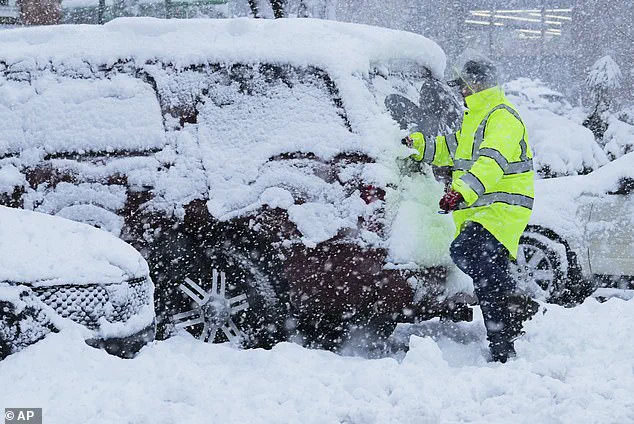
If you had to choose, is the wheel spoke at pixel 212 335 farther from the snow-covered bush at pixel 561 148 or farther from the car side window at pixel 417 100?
the snow-covered bush at pixel 561 148

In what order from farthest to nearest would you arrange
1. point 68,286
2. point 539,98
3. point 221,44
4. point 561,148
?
point 539,98, point 561,148, point 221,44, point 68,286

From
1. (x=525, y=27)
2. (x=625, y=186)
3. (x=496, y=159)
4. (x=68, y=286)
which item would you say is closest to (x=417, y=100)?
(x=496, y=159)

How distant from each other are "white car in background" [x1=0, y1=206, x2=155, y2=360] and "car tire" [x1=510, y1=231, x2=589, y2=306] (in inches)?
148

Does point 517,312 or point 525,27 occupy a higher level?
point 517,312

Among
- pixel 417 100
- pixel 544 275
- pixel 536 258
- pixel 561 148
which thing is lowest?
pixel 561 148

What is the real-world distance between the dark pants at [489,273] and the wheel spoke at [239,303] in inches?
51.3

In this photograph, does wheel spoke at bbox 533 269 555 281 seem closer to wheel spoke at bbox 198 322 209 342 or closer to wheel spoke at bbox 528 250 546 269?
wheel spoke at bbox 528 250 546 269

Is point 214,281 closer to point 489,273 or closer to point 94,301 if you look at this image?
point 94,301

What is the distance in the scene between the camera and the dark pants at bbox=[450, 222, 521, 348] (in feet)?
16.8

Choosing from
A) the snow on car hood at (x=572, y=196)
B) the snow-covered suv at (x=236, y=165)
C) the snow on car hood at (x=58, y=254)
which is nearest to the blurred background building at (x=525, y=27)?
the snow on car hood at (x=572, y=196)

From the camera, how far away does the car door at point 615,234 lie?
272 inches

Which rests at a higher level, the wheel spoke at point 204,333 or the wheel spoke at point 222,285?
the wheel spoke at point 222,285

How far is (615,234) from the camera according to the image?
22.8 feet

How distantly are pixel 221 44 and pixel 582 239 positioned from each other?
346 centimetres
